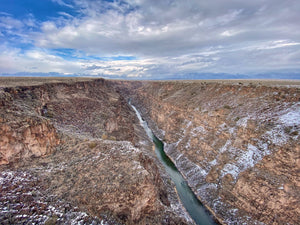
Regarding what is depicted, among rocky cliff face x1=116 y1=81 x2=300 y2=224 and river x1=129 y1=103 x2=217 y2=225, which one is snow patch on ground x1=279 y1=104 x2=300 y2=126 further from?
river x1=129 y1=103 x2=217 y2=225

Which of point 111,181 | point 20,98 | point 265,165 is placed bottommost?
point 265,165

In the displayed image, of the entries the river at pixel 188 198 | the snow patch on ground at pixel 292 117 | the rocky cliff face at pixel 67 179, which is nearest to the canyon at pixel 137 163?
the rocky cliff face at pixel 67 179

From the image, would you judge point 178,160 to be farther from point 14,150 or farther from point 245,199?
point 14,150

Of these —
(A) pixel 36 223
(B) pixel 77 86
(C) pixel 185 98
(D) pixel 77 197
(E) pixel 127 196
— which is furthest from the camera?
(C) pixel 185 98

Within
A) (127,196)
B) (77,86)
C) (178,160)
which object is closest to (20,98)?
(77,86)

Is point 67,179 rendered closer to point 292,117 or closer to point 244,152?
point 244,152

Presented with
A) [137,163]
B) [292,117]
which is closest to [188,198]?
[137,163]
